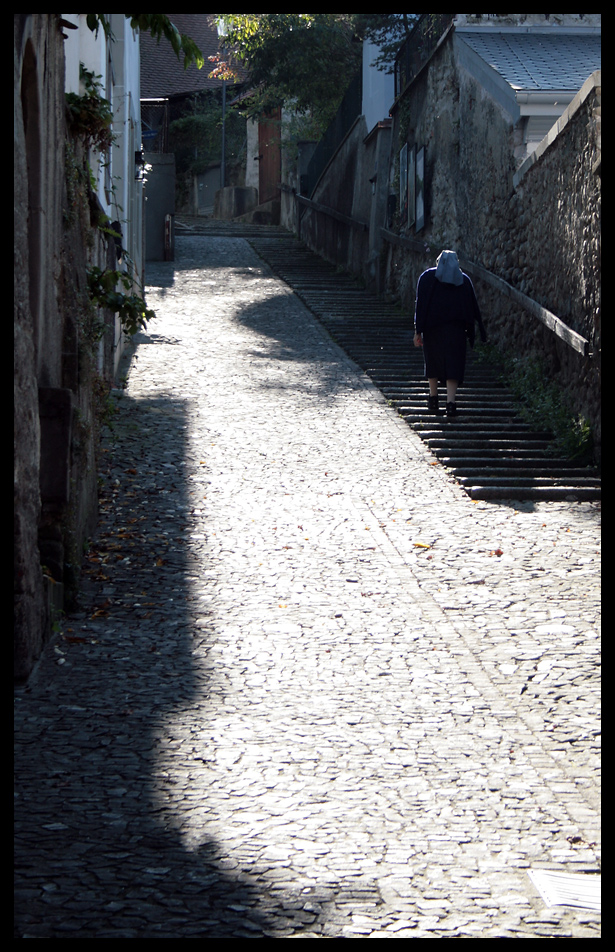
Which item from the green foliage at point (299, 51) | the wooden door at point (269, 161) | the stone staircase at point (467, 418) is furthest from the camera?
the wooden door at point (269, 161)

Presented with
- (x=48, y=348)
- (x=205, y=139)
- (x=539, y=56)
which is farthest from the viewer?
(x=205, y=139)

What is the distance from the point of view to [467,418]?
1004cm

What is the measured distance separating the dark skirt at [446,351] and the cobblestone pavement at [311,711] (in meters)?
1.67

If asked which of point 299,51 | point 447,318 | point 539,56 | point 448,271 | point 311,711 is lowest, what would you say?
point 311,711

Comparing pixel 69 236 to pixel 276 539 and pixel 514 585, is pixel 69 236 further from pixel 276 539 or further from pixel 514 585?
pixel 514 585

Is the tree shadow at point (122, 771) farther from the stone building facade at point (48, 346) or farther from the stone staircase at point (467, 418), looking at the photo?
the stone staircase at point (467, 418)

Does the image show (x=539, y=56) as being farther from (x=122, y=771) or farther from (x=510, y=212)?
(x=122, y=771)

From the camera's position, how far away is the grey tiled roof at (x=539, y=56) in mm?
12648

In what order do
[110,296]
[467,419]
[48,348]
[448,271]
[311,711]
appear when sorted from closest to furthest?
[311,711] < [48,348] < [110,296] < [448,271] < [467,419]

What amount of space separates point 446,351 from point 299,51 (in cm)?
1583

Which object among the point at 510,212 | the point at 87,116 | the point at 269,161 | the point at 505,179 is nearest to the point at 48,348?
the point at 87,116

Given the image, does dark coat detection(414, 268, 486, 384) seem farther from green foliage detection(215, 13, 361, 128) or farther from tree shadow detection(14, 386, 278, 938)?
green foliage detection(215, 13, 361, 128)

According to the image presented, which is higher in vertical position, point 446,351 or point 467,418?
point 446,351

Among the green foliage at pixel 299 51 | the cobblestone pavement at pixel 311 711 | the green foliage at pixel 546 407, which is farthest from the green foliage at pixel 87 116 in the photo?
the green foliage at pixel 299 51
